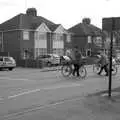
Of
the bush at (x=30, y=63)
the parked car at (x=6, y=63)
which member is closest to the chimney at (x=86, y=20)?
the bush at (x=30, y=63)

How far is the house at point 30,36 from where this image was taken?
39531 millimetres

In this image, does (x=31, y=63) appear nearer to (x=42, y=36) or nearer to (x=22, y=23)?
(x=22, y=23)

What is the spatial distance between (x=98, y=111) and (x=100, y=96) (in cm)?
203

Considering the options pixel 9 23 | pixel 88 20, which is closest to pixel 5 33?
pixel 9 23

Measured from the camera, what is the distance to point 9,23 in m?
42.3

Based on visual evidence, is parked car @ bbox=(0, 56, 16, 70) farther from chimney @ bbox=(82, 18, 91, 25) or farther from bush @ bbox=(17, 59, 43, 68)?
chimney @ bbox=(82, 18, 91, 25)

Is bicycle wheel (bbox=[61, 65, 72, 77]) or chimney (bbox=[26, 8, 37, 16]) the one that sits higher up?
chimney (bbox=[26, 8, 37, 16])

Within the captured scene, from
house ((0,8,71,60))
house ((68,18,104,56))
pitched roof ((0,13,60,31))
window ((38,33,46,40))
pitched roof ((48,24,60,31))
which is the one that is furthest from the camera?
house ((68,18,104,56))

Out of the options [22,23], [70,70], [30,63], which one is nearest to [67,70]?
[70,70]

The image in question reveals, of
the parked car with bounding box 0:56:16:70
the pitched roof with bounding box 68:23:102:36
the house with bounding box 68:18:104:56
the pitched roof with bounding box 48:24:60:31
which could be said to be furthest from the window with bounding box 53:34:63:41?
the parked car with bounding box 0:56:16:70

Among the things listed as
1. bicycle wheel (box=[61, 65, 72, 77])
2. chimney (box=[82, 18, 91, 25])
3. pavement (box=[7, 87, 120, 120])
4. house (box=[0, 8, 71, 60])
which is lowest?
pavement (box=[7, 87, 120, 120])

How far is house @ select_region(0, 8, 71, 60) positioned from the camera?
3953 centimetres

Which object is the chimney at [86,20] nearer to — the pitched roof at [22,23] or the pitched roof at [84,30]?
the pitched roof at [84,30]

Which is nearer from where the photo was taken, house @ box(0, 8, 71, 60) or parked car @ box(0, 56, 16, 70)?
parked car @ box(0, 56, 16, 70)
